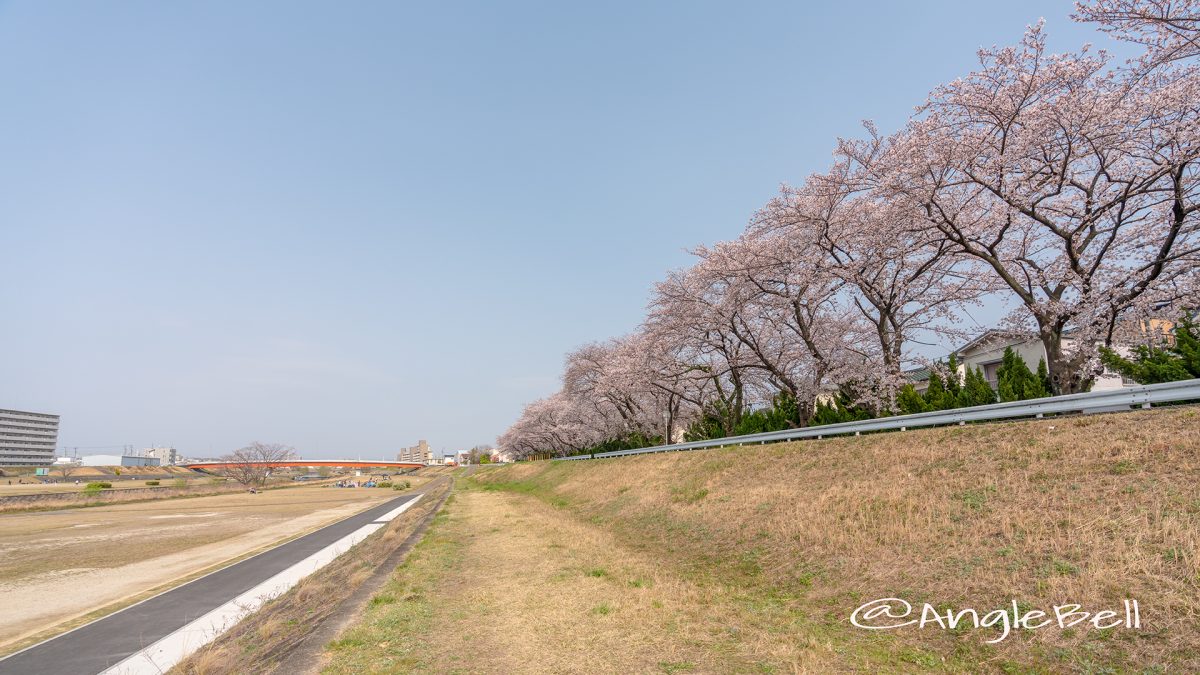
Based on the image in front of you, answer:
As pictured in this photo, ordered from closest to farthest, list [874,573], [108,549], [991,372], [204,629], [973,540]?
1. [973,540]
2. [874,573]
3. [204,629]
4. [108,549]
5. [991,372]

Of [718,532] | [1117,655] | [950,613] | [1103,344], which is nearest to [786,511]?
[718,532]

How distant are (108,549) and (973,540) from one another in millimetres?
36444

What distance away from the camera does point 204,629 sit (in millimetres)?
13406

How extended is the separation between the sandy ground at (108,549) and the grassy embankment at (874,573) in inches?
435

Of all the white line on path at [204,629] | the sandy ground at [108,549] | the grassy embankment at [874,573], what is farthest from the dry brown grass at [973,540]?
the sandy ground at [108,549]

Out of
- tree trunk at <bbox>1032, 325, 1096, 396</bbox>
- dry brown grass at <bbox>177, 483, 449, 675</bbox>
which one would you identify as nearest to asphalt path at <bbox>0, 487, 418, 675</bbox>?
dry brown grass at <bbox>177, 483, 449, 675</bbox>

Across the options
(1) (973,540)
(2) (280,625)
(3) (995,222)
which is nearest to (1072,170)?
(3) (995,222)

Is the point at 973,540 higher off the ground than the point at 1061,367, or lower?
lower

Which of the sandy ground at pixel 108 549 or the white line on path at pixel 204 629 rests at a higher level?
the white line on path at pixel 204 629

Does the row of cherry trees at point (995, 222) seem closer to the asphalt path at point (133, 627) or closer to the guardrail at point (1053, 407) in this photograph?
the guardrail at point (1053, 407)

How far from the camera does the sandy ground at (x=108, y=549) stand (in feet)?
56.3

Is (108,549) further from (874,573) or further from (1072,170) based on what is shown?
(1072,170)

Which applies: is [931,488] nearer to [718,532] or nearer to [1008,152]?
[718,532]

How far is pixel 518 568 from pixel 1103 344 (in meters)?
18.4
